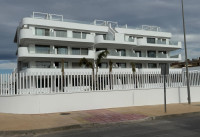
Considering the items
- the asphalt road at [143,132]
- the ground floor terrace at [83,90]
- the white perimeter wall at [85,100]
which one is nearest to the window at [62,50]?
the ground floor terrace at [83,90]

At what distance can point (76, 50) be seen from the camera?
3462cm

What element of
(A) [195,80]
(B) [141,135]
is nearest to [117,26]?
(A) [195,80]

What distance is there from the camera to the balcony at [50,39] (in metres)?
30.1

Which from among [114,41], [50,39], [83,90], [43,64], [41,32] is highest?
[41,32]

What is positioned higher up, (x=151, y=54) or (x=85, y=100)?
(x=151, y=54)

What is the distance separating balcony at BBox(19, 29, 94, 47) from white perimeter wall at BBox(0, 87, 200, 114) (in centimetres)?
2005

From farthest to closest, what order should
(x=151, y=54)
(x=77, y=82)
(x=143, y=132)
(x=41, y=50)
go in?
(x=151, y=54) < (x=41, y=50) < (x=77, y=82) < (x=143, y=132)

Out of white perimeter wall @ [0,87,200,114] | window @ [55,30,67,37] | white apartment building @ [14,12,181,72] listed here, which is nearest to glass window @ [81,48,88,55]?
white apartment building @ [14,12,181,72]

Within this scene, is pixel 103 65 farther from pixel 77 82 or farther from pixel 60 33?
pixel 77 82

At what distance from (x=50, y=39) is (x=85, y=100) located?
2061 centimetres

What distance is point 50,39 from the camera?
31.5 meters

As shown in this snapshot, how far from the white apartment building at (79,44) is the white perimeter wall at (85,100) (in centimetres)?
1969

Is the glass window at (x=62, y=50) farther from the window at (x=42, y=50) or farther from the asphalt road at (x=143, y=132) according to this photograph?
the asphalt road at (x=143, y=132)

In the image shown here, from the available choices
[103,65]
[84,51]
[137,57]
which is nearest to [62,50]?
[84,51]
